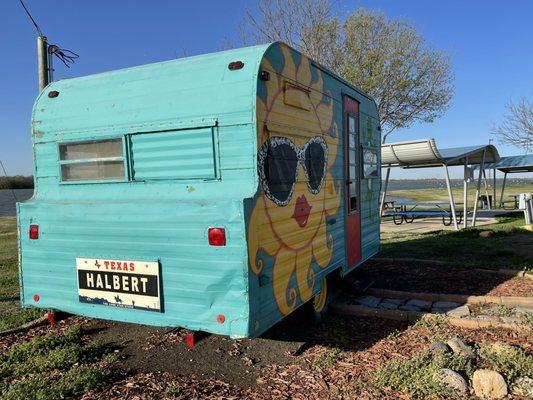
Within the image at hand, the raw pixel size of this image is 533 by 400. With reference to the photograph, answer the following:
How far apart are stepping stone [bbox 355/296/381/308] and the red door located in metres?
0.51

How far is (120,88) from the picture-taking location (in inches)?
171

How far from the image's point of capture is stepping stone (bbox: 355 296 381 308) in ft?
20.1

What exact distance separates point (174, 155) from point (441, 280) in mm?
5325

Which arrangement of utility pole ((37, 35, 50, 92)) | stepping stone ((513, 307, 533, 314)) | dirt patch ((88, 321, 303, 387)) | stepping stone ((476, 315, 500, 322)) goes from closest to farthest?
dirt patch ((88, 321, 303, 387)) → stepping stone ((476, 315, 500, 322)) → stepping stone ((513, 307, 533, 314)) → utility pole ((37, 35, 50, 92))

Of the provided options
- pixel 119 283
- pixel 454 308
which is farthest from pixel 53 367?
pixel 454 308

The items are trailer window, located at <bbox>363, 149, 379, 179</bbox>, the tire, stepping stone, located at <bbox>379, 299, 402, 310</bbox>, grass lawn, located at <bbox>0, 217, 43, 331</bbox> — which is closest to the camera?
the tire

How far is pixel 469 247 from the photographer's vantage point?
416 inches

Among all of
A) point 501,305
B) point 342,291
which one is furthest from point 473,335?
point 342,291

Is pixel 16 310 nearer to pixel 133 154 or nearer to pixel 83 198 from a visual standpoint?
pixel 83 198

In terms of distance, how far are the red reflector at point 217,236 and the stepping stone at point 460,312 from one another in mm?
3376

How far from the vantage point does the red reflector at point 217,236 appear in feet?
11.4

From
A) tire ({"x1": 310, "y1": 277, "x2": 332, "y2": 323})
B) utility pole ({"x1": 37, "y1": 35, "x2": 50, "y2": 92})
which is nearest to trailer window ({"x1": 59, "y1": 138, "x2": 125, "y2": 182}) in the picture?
tire ({"x1": 310, "y1": 277, "x2": 332, "y2": 323})

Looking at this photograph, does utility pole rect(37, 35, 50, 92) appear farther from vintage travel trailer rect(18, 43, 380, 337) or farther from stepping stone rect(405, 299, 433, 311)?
stepping stone rect(405, 299, 433, 311)

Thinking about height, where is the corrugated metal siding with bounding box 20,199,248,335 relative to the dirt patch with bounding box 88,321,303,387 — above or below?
above
